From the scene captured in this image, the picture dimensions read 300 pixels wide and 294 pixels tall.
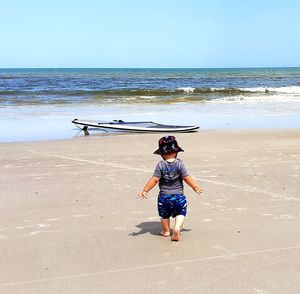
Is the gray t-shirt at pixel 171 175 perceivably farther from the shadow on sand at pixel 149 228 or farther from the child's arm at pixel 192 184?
the shadow on sand at pixel 149 228

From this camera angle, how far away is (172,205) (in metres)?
4.82

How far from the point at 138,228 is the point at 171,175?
2.40 feet

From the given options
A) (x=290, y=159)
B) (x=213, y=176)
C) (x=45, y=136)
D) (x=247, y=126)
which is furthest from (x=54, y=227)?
(x=247, y=126)

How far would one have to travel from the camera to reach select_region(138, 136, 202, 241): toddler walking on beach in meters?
4.77

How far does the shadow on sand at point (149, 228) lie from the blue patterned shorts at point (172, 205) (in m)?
0.26

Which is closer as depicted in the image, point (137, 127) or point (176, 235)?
point (176, 235)

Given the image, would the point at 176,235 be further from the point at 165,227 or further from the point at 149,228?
the point at 149,228

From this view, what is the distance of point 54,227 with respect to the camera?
515 centimetres

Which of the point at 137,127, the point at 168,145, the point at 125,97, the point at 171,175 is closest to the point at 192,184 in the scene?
the point at 171,175

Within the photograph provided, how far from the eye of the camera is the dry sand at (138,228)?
3773 mm

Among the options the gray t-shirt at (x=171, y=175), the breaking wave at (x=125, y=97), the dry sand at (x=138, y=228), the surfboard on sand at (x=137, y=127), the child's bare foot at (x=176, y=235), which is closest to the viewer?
the dry sand at (x=138, y=228)

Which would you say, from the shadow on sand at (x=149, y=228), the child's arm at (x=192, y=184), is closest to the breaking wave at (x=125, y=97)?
the shadow on sand at (x=149, y=228)

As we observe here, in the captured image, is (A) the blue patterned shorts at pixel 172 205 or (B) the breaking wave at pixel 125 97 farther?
(B) the breaking wave at pixel 125 97

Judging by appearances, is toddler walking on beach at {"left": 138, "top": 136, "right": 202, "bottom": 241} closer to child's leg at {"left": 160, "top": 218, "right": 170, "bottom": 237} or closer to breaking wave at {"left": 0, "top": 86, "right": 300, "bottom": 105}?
child's leg at {"left": 160, "top": 218, "right": 170, "bottom": 237}
